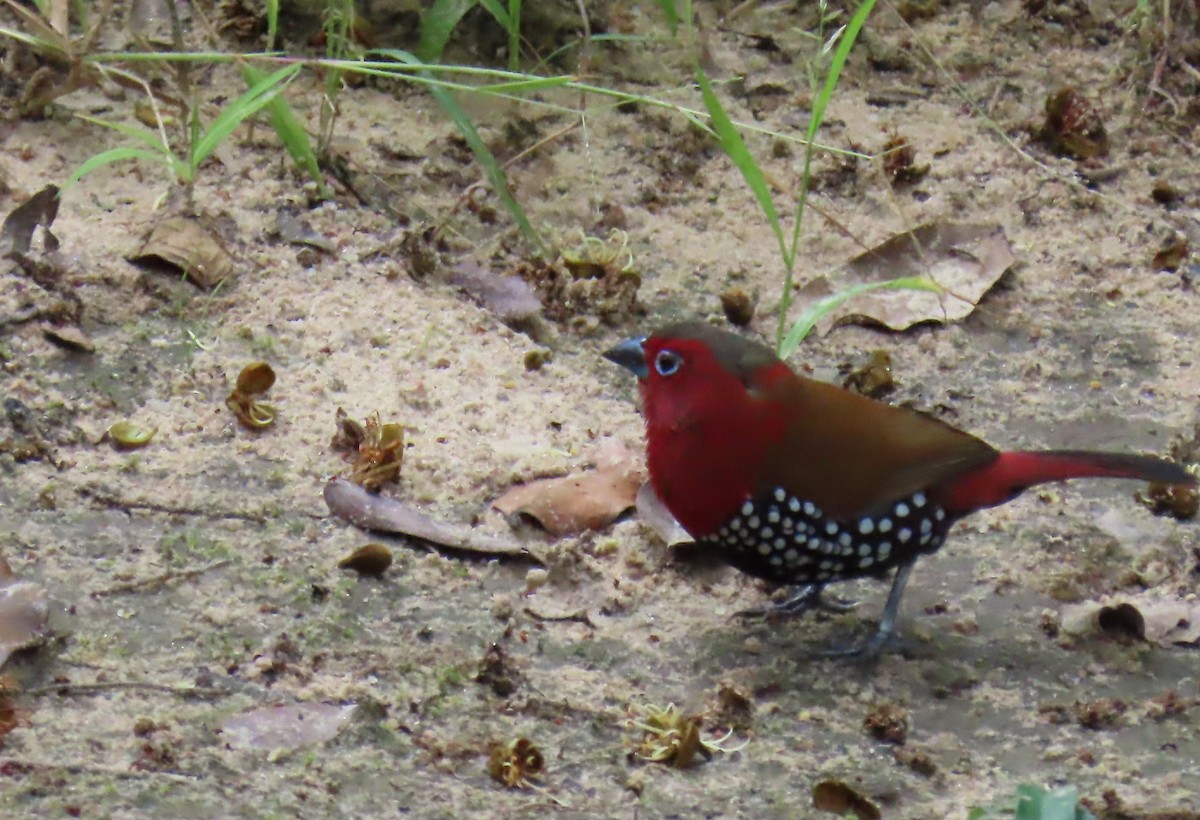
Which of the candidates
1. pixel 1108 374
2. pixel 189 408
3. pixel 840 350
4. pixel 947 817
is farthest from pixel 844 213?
pixel 947 817

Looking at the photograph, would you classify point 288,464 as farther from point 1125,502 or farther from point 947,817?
point 1125,502

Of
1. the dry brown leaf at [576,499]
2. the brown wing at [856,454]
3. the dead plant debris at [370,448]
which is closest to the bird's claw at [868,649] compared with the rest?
the brown wing at [856,454]

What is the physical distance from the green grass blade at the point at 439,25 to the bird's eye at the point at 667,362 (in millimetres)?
1660

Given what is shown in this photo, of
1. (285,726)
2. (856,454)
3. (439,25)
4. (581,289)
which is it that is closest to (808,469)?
(856,454)

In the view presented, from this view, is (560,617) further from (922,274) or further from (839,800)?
(922,274)

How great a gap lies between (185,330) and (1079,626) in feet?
8.00

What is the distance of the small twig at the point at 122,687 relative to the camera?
2961 millimetres

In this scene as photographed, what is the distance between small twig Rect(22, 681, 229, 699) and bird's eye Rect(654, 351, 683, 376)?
4.23 ft

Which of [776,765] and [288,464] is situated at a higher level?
[288,464]

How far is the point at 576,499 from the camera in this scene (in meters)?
3.88

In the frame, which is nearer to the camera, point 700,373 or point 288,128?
point 700,373

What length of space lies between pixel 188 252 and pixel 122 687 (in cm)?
167

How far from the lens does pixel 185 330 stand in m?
4.20

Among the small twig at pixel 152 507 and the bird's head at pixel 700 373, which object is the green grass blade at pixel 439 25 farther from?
the small twig at pixel 152 507
